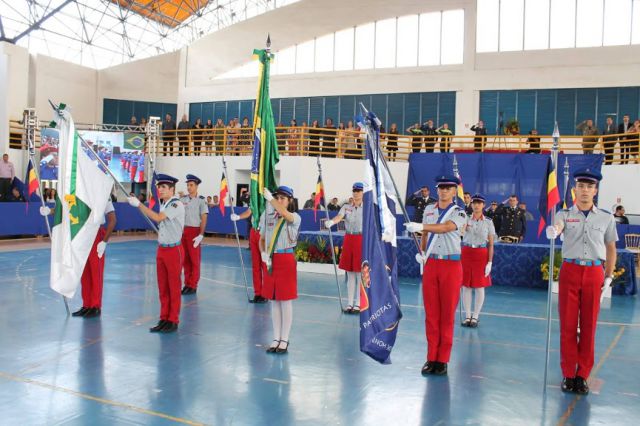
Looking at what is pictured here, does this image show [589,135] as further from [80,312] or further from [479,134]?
[80,312]

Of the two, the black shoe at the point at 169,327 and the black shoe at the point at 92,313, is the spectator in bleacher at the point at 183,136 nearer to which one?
the black shoe at the point at 92,313

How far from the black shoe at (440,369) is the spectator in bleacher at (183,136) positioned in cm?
1891

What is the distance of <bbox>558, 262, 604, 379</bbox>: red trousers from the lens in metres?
5.57

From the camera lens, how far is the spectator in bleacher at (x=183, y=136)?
23750 millimetres

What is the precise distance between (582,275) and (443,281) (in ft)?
4.26

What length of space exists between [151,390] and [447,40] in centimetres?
2210

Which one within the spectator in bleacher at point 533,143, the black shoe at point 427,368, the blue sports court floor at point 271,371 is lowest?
the blue sports court floor at point 271,371

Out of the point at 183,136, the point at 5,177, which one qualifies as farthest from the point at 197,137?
the point at 5,177

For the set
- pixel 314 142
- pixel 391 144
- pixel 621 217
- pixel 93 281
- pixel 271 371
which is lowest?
pixel 271 371

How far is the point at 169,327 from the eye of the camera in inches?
299

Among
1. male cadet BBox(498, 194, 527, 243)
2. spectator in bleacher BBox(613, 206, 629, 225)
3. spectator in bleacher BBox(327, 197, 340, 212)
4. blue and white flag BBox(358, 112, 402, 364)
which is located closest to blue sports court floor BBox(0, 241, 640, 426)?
blue and white flag BBox(358, 112, 402, 364)

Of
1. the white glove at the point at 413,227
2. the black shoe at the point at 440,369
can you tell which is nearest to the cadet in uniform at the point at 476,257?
the black shoe at the point at 440,369

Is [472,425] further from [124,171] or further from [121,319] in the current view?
[124,171]

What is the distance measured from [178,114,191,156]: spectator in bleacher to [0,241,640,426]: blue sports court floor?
47.9ft
